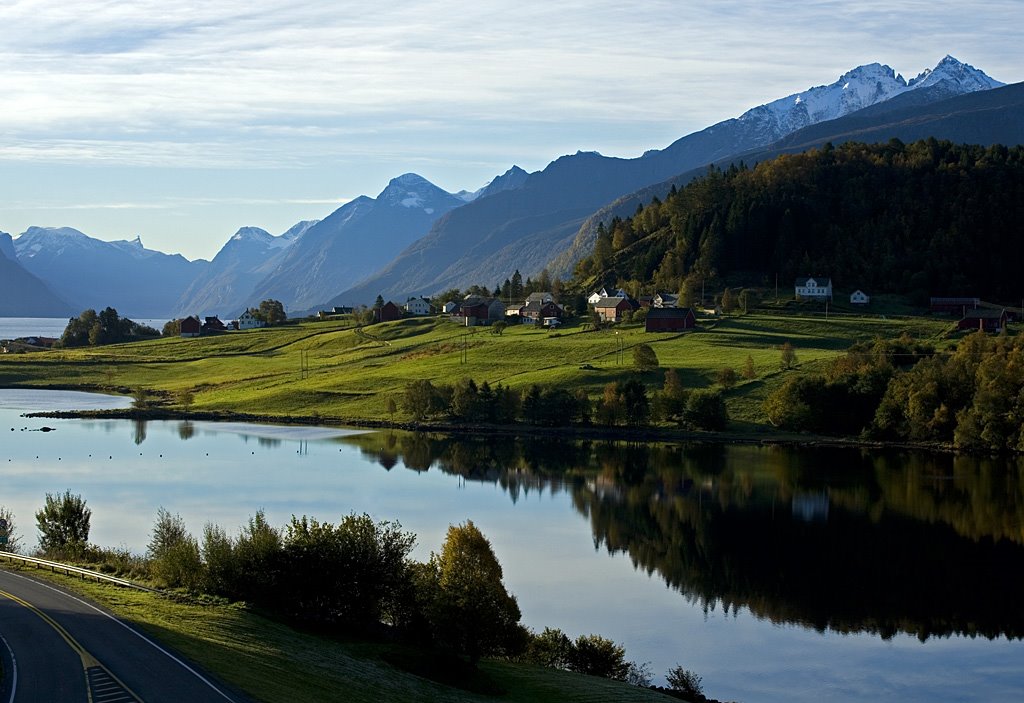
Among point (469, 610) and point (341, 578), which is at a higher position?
point (341, 578)

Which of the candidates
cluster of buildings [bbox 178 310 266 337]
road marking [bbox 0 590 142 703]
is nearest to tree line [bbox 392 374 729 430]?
road marking [bbox 0 590 142 703]

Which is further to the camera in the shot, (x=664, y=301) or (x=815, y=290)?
(x=664, y=301)

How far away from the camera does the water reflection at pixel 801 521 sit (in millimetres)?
47031

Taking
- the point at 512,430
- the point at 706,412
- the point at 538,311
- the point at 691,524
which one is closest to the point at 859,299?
the point at 538,311

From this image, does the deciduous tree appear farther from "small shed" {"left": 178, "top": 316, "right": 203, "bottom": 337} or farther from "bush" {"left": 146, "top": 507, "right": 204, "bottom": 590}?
"small shed" {"left": 178, "top": 316, "right": 203, "bottom": 337}

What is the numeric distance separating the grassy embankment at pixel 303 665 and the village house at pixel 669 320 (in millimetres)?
93357

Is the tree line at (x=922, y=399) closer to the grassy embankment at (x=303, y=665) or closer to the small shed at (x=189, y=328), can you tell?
the grassy embankment at (x=303, y=665)

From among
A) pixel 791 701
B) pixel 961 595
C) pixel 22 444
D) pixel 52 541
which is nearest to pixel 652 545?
pixel 961 595

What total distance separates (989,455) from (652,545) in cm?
3990

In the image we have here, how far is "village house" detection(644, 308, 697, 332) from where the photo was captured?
418 ft

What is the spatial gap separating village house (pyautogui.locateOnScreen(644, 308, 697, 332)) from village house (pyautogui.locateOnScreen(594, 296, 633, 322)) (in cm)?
1101

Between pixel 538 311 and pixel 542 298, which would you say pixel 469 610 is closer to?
pixel 538 311

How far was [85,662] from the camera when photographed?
87.4 ft

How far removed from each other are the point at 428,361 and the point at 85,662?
9700 cm
